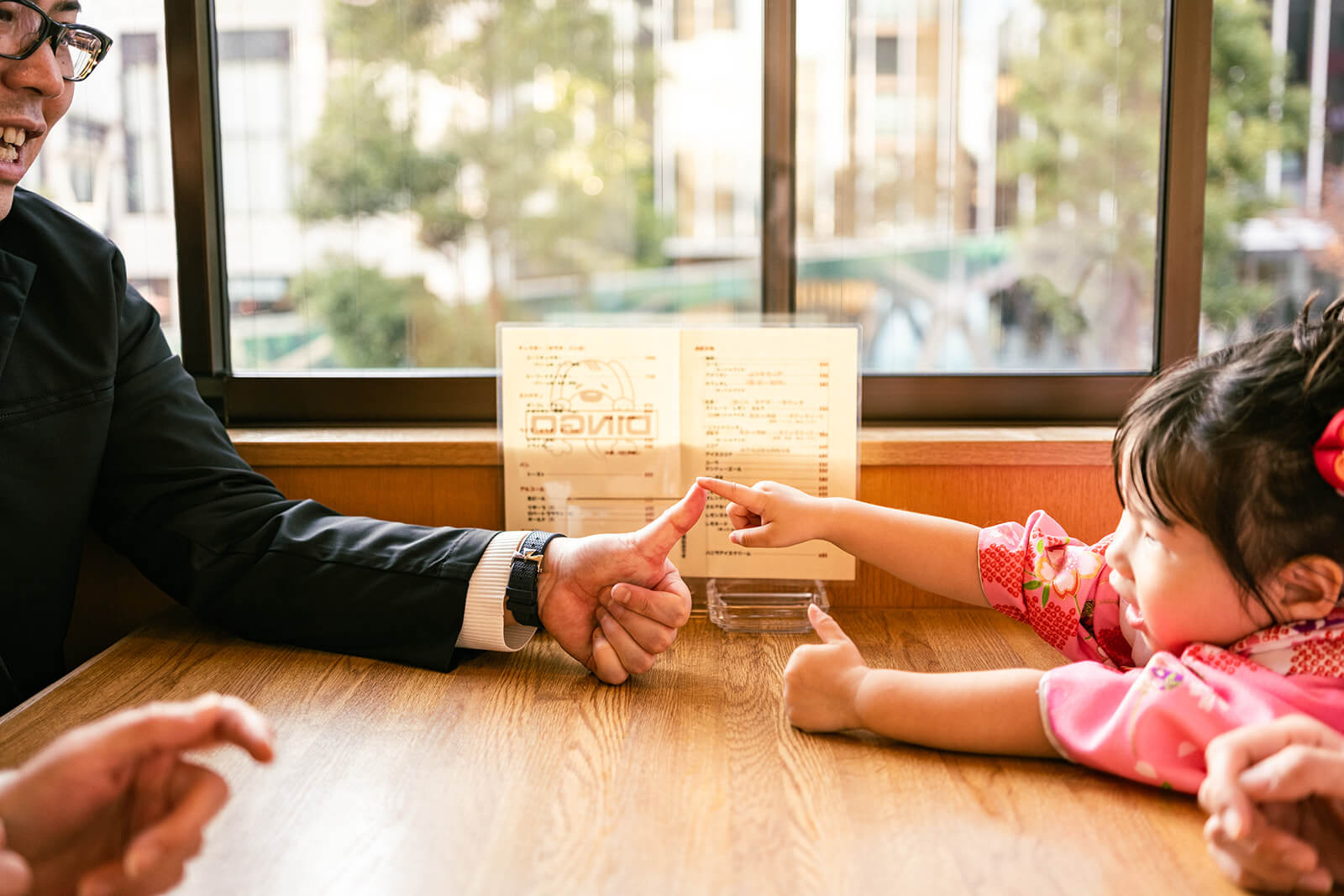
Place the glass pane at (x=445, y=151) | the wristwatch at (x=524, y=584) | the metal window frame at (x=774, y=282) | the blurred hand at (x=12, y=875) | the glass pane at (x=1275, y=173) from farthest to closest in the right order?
the glass pane at (x=1275, y=173)
the glass pane at (x=445, y=151)
the metal window frame at (x=774, y=282)
the wristwatch at (x=524, y=584)
the blurred hand at (x=12, y=875)

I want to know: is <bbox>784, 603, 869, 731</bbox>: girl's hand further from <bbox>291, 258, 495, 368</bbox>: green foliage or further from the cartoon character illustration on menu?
<bbox>291, 258, 495, 368</bbox>: green foliage

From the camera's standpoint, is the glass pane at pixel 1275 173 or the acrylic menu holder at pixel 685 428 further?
the glass pane at pixel 1275 173

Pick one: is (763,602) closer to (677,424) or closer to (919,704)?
(677,424)

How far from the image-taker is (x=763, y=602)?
125 centimetres

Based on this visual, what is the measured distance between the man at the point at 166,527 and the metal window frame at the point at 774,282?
28 centimetres

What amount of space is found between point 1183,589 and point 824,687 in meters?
0.30

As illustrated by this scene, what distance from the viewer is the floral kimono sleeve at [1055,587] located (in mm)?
1007

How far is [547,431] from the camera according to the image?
127cm

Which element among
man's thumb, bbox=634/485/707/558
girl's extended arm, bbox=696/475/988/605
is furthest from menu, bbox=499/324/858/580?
man's thumb, bbox=634/485/707/558

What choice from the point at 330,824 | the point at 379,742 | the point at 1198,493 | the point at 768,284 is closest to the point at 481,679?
the point at 379,742

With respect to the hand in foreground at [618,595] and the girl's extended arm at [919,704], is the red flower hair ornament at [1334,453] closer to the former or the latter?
the girl's extended arm at [919,704]

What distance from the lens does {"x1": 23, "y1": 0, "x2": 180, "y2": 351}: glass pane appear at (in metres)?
1.52

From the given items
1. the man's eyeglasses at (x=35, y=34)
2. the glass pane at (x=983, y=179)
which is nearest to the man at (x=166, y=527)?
the man's eyeglasses at (x=35, y=34)

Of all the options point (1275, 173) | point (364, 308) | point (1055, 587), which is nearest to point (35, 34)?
point (364, 308)
